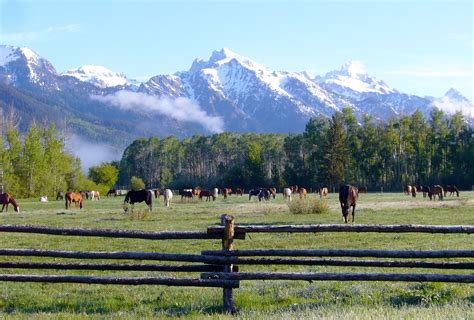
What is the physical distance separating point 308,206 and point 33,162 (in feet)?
210

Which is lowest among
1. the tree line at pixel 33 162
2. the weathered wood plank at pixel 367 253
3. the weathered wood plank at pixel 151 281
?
the weathered wood plank at pixel 151 281

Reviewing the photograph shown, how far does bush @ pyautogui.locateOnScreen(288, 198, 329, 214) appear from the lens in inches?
1476

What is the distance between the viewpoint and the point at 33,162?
9100 cm

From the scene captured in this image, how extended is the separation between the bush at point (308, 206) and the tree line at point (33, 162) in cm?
6196

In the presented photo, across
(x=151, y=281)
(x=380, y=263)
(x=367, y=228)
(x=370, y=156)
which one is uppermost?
(x=370, y=156)

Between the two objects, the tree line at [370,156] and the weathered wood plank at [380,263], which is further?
the tree line at [370,156]

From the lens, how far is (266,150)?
14238 cm

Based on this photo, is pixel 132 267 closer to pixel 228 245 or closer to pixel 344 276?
pixel 228 245

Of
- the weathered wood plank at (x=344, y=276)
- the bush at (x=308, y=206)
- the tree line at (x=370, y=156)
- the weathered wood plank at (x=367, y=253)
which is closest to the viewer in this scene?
the weathered wood plank at (x=344, y=276)

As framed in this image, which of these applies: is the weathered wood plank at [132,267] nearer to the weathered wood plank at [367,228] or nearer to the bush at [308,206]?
the weathered wood plank at [367,228]

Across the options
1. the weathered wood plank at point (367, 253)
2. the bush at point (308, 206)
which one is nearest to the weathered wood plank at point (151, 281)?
the weathered wood plank at point (367, 253)

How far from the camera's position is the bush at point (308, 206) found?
37.5 m

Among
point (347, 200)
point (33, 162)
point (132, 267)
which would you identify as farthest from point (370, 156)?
point (132, 267)

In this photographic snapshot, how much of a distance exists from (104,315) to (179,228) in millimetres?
17841
